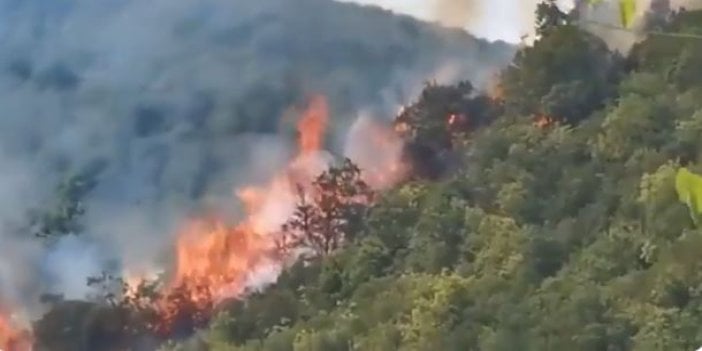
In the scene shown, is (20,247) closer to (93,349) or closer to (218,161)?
(93,349)

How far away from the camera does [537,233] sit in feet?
4.87

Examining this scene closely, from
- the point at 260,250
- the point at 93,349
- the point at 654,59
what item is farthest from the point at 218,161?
the point at 654,59

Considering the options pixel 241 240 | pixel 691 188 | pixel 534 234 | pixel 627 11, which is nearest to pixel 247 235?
pixel 241 240

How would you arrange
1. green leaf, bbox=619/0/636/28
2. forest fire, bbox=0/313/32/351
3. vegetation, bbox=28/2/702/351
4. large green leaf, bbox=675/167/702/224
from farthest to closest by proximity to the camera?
forest fire, bbox=0/313/32/351, vegetation, bbox=28/2/702/351, green leaf, bbox=619/0/636/28, large green leaf, bbox=675/167/702/224

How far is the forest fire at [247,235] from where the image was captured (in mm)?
1590

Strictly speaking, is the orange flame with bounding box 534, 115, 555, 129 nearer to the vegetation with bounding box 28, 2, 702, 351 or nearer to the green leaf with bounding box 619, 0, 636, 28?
the vegetation with bounding box 28, 2, 702, 351

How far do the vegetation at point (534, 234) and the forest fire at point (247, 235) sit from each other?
0.08 ft

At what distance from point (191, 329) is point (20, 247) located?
0.25 meters

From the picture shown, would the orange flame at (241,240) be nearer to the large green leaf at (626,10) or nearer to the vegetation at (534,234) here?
the vegetation at (534,234)

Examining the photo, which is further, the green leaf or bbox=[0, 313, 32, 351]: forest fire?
bbox=[0, 313, 32, 351]: forest fire

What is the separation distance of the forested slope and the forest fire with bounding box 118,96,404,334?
1.2 inches

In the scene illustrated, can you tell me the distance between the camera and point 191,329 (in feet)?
5.30

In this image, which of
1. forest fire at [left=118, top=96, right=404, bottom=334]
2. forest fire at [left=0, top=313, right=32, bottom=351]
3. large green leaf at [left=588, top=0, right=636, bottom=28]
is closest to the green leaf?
large green leaf at [left=588, top=0, right=636, bottom=28]

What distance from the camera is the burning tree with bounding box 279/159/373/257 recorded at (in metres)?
1.57
